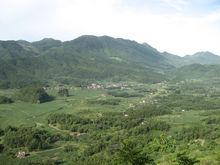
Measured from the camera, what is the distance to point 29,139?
13762cm

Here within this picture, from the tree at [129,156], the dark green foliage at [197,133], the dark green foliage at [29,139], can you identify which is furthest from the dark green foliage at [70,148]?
the tree at [129,156]

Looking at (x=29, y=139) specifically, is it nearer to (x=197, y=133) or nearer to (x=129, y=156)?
(x=197, y=133)

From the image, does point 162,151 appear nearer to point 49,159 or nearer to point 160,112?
point 49,159

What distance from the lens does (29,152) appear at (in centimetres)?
13188

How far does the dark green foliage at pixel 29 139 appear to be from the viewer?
135 metres

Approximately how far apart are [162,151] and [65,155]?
28.6 meters

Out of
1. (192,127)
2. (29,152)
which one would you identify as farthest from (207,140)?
(29,152)

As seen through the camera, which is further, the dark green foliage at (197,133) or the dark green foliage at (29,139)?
the dark green foliage at (29,139)

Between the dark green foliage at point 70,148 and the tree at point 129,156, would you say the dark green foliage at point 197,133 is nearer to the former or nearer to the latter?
the dark green foliage at point 70,148

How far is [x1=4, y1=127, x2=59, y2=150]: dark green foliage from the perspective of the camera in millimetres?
135125

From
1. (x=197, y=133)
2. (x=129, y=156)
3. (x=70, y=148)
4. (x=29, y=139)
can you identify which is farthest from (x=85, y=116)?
(x=129, y=156)

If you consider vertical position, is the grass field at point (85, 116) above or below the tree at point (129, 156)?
below

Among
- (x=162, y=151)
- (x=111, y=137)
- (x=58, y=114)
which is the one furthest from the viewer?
(x=58, y=114)

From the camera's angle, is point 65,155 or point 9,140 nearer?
point 65,155
